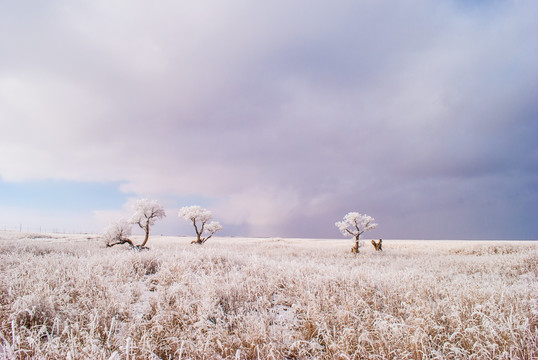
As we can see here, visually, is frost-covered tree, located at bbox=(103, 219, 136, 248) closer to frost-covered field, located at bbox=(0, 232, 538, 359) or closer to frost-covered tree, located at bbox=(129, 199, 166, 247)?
frost-covered tree, located at bbox=(129, 199, 166, 247)

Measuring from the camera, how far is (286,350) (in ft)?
12.5

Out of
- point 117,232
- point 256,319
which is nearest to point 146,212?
point 117,232

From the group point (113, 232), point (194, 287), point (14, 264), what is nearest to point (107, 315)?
point (194, 287)

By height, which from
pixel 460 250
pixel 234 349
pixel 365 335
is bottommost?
pixel 460 250

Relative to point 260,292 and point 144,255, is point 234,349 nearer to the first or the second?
point 260,292

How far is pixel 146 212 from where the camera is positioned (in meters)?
30.5

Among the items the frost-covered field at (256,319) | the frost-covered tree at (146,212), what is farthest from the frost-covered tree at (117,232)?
the frost-covered field at (256,319)

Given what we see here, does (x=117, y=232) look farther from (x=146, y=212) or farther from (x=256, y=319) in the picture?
(x=256, y=319)

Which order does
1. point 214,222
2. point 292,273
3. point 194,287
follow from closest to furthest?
point 194,287 < point 292,273 < point 214,222

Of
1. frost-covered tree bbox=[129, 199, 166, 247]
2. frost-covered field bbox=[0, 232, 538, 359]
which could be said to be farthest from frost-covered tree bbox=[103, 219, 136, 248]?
frost-covered field bbox=[0, 232, 538, 359]

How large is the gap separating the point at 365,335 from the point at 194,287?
3689 mm

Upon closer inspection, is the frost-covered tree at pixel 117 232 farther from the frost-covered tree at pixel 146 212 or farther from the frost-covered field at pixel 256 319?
the frost-covered field at pixel 256 319

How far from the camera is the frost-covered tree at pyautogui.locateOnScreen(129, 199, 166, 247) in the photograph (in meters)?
29.9

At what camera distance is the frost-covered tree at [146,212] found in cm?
2992
